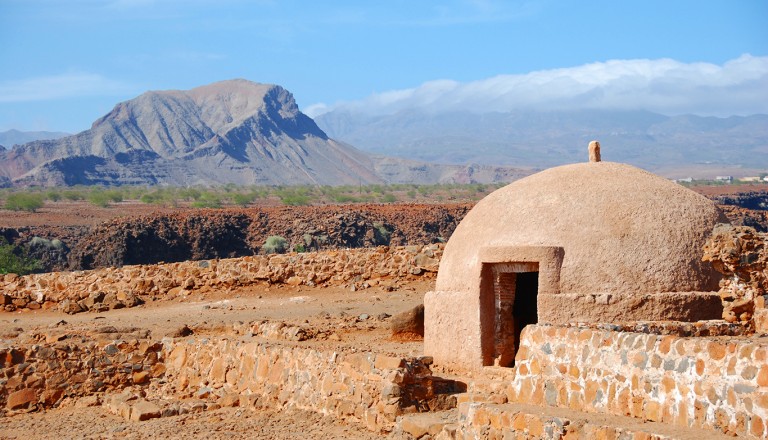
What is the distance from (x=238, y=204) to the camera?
76500mm

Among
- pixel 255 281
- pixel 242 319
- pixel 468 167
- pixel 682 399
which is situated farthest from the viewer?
pixel 468 167

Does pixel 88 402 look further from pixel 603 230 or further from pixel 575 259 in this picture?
pixel 603 230

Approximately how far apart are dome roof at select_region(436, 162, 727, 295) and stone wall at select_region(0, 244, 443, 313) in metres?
8.87

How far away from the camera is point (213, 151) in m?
157

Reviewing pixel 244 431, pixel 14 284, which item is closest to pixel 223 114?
pixel 14 284

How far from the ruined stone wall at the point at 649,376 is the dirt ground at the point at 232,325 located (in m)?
2.52

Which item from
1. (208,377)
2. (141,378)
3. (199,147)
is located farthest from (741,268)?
(199,147)

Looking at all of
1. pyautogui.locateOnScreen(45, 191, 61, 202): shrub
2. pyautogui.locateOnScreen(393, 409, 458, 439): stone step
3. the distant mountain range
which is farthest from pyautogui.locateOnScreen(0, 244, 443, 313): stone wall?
the distant mountain range

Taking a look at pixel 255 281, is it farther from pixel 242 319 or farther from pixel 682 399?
pixel 682 399

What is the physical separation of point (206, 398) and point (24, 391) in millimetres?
2700

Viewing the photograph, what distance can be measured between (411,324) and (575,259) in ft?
16.2

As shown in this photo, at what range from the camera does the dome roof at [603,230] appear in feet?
38.1

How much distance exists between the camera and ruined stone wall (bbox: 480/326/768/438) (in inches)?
291

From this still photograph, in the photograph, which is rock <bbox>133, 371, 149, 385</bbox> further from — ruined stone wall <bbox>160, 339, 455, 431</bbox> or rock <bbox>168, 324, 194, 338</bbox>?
rock <bbox>168, 324, 194, 338</bbox>
